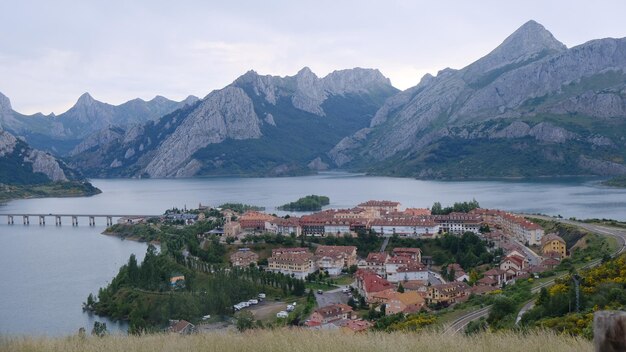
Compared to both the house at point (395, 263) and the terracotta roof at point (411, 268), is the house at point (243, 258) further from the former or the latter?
the terracotta roof at point (411, 268)

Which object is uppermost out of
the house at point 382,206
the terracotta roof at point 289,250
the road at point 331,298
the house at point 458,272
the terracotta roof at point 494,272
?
the house at point 382,206

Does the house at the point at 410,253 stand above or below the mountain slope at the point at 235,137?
below

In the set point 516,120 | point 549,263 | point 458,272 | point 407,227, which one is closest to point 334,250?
point 407,227

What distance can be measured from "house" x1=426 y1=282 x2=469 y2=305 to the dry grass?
54.0 feet

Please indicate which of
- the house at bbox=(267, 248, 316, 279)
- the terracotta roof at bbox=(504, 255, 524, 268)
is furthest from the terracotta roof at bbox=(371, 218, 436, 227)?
the terracotta roof at bbox=(504, 255, 524, 268)

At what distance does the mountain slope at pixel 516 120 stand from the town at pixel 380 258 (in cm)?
5991

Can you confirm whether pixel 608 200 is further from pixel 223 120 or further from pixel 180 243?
pixel 223 120

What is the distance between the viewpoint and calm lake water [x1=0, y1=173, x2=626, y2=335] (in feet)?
75.1

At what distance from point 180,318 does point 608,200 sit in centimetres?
4756

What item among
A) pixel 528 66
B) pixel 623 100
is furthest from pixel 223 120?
pixel 623 100

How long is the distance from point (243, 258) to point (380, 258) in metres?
6.97

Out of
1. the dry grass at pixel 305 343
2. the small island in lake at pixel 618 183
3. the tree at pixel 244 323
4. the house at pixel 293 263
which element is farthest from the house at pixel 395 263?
the small island in lake at pixel 618 183

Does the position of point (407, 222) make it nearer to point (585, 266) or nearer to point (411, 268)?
point (411, 268)

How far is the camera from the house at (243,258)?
30.5 m
